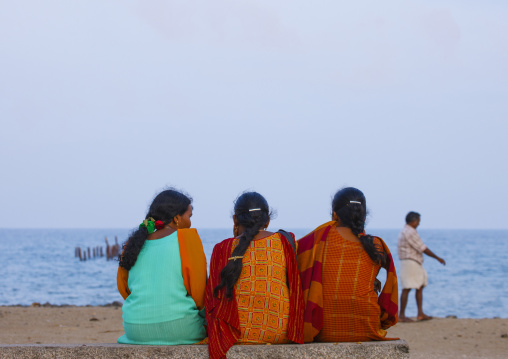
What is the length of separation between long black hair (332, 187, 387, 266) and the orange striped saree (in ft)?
0.21

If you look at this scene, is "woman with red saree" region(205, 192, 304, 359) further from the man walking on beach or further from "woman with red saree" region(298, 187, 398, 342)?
the man walking on beach

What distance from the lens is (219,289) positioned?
364 centimetres

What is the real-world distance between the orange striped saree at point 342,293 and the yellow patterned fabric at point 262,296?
0.24 metres

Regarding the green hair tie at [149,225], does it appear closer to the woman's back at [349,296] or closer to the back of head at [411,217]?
the woman's back at [349,296]

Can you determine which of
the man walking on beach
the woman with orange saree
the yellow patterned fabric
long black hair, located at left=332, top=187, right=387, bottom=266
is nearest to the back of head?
the man walking on beach

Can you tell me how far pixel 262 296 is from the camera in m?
3.66

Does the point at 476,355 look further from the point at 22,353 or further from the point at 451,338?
the point at 22,353

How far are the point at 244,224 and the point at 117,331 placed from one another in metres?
5.80

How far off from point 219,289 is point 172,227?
1.92 ft

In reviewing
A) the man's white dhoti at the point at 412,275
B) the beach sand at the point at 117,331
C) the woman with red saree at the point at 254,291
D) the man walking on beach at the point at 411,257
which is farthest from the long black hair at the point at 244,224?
the man's white dhoti at the point at 412,275

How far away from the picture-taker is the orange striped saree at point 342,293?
12.8 feet

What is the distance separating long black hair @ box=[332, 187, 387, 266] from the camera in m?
3.94

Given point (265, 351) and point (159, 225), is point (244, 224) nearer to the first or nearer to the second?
point (159, 225)

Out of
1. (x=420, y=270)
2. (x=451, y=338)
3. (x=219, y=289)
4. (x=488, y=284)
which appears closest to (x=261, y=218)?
(x=219, y=289)
